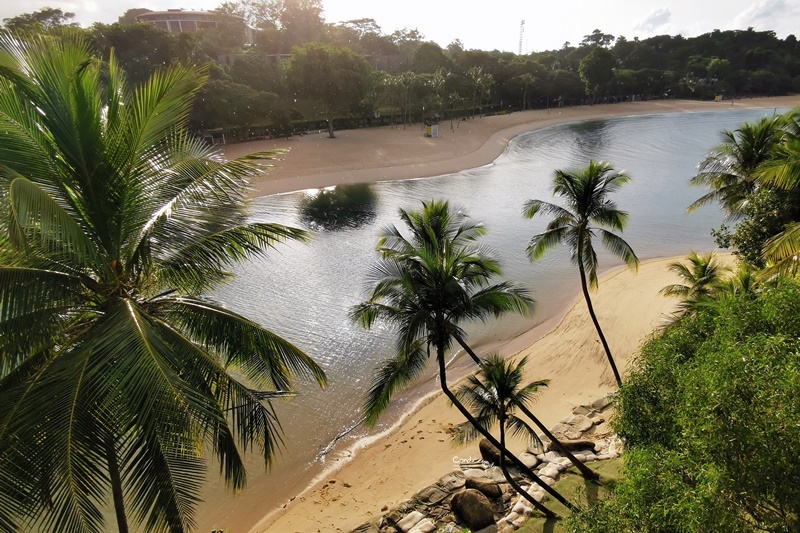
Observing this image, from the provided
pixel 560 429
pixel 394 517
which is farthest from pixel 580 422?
pixel 394 517

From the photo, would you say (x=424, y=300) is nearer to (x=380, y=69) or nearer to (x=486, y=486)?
(x=486, y=486)

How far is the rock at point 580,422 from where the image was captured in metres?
12.8

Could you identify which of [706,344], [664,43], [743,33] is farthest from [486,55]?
[706,344]

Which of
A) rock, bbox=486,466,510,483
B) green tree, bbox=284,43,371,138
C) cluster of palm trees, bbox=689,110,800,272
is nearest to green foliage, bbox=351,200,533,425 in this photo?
rock, bbox=486,466,510,483

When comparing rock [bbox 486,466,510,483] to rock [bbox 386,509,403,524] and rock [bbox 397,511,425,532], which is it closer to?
rock [bbox 397,511,425,532]

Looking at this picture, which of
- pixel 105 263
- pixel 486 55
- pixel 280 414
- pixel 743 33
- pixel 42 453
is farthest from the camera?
pixel 743 33

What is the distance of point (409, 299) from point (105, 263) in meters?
5.10

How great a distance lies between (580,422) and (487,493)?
13.0 ft

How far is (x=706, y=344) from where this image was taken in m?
5.95

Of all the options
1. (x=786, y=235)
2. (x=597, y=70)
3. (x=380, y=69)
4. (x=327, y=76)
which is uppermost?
(x=380, y=69)

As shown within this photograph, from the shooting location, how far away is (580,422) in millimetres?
13078

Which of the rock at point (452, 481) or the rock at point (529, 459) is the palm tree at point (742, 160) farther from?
the rock at point (452, 481)

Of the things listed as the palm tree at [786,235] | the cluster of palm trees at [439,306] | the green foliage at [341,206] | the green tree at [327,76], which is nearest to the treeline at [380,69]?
the green tree at [327,76]

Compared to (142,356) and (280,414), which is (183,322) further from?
(280,414)
